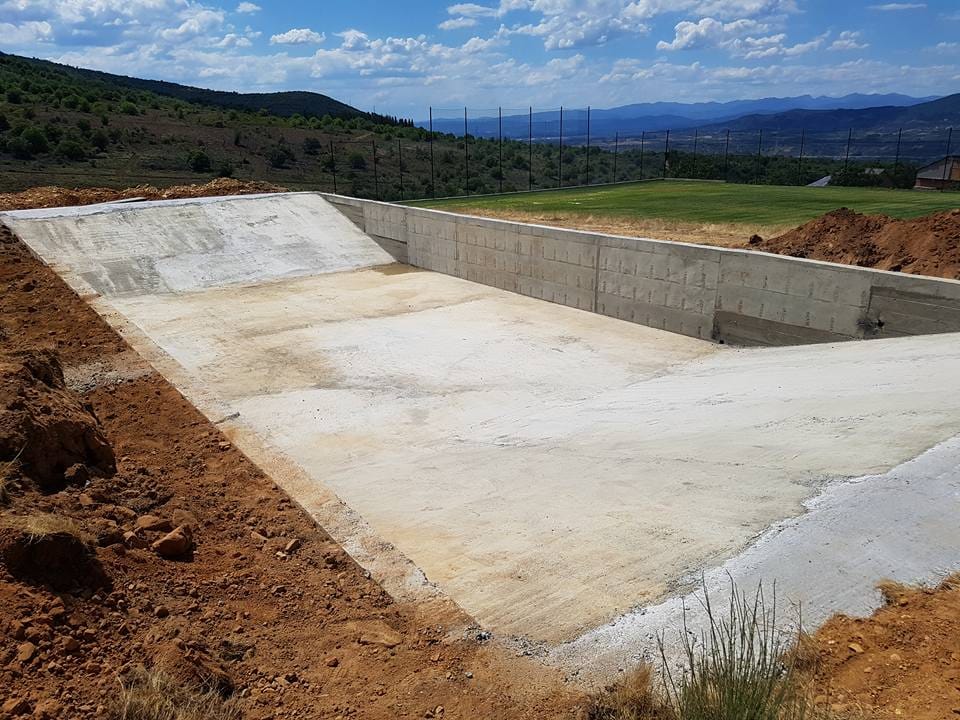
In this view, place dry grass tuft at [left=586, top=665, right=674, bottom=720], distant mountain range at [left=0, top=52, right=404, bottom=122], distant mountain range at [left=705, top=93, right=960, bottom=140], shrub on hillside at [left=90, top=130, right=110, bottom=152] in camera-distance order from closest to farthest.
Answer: dry grass tuft at [left=586, top=665, right=674, bottom=720], shrub on hillside at [left=90, top=130, right=110, bottom=152], distant mountain range at [left=0, top=52, right=404, bottom=122], distant mountain range at [left=705, top=93, right=960, bottom=140]

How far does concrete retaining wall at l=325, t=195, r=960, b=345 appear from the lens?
11188 millimetres

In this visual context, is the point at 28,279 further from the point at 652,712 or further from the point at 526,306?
A: the point at 652,712

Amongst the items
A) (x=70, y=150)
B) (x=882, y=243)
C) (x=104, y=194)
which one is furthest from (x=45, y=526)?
(x=70, y=150)

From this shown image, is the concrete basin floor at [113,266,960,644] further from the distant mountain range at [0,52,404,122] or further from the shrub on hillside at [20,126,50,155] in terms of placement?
the distant mountain range at [0,52,404,122]

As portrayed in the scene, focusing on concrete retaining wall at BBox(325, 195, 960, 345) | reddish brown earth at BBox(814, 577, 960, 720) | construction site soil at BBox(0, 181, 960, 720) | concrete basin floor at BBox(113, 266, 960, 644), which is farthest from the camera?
concrete retaining wall at BBox(325, 195, 960, 345)

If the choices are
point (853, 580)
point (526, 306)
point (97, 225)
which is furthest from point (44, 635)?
point (97, 225)

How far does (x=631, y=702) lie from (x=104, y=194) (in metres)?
25.7

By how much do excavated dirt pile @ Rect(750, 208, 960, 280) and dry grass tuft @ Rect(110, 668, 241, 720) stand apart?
12281 mm

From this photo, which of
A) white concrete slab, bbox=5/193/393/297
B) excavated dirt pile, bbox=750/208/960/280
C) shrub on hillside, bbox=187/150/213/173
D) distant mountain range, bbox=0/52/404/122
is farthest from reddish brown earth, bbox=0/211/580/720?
distant mountain range, bbox=0/52/404/122

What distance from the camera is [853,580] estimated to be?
4.52 meters

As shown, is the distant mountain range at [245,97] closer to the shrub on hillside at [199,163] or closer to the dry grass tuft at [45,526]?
the shrub on hillside at [199,163]

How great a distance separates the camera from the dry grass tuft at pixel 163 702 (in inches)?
143

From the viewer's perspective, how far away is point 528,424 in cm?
944

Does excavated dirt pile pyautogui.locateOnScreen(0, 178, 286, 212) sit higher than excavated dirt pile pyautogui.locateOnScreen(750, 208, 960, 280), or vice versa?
excavated dirt pile pyautogui.locateOnScreen(0, 178, 286, 212)
